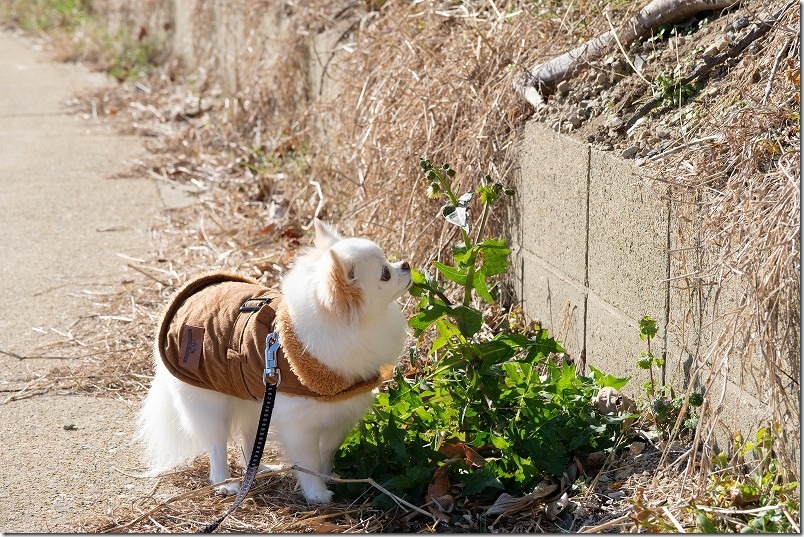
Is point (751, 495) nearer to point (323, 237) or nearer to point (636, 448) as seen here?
point (636, 448)

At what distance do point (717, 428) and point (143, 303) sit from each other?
3184 mm

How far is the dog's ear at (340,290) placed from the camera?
3041mm

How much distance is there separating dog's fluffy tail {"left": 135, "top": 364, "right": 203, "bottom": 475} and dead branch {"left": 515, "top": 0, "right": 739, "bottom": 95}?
209 cm

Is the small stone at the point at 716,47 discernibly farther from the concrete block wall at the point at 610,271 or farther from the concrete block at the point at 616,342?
the concrete block at the point at 616,342

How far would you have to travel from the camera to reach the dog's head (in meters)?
3.05

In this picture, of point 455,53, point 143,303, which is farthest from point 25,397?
point 455,53

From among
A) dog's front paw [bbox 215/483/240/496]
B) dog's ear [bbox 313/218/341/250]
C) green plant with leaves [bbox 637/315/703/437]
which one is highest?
dog's ear [bbox 313/218/341/250]

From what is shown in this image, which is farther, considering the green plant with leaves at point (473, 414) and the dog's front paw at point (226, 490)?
the dog's front paw at point (226, 490)

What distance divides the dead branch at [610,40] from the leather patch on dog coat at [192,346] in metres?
1.94

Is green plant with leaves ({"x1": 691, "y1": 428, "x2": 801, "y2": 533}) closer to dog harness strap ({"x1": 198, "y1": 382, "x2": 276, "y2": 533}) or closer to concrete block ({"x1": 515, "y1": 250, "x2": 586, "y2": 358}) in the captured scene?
concrete block ({"x1": 515, "y1": 250, "x2": 586, "y2": 358})

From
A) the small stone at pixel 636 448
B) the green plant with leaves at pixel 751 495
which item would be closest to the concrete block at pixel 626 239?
the small stone at pixel 636 448

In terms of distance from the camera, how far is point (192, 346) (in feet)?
10.9

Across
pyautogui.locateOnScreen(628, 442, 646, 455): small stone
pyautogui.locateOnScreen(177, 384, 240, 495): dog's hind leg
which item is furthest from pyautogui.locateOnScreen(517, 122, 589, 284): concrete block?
pyautogui.locateOnScreen(177, 384, 240, 495): dog's hind leg

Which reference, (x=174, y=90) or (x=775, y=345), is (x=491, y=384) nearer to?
(x=775, y=345)
